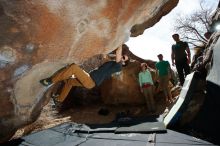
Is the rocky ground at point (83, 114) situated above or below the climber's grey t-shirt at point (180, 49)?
below

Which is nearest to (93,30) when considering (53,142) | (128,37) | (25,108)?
(128,37)

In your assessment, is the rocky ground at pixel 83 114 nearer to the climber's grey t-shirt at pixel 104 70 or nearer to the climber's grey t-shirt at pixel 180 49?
the climber's grey t-shirt at pixel 180 49

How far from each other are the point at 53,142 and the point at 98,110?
20.5ft

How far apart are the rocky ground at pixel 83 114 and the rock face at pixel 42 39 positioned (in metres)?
5.75

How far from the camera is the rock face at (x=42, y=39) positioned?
3.20 m

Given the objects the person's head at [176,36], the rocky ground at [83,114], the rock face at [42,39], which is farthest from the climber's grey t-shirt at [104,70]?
the rocky ground at [83,114]

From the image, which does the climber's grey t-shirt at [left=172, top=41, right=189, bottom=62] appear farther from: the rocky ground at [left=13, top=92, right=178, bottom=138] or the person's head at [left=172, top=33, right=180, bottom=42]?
the rocky ground at [left=13, top=92, right=178, bottom=138]

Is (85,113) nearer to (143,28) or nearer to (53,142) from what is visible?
(53,142)

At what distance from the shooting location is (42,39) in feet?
11.2

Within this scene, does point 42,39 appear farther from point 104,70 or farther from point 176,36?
point 176,36

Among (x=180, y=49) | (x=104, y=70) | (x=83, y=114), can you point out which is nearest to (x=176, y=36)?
(x=180, y=49)

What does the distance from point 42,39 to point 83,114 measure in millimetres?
8344

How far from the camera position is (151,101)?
945 cm

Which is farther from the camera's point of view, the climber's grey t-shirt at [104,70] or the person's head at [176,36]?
the person's head at [176,36]
